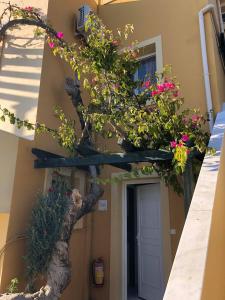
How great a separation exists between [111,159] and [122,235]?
10.5ft

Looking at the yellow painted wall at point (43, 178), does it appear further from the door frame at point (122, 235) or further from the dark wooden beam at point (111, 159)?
the door frame at point (122, 235)

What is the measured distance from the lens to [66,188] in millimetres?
6379

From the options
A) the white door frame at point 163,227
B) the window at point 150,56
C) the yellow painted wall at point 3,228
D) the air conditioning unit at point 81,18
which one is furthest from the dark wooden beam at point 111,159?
the air conditioning unit at point 81,18

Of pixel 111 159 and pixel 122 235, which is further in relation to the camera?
pixel 122 235

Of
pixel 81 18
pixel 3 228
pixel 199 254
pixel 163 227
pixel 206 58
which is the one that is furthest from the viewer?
pixel 81 18

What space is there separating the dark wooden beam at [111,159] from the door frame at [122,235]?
93.2 inches

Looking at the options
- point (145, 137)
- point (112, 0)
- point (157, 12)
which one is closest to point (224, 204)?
point (145, 137)

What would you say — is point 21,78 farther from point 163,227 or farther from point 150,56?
point 163,227

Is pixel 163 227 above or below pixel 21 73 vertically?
below

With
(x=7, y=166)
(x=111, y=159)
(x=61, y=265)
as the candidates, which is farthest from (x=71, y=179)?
(x=61, y=265)

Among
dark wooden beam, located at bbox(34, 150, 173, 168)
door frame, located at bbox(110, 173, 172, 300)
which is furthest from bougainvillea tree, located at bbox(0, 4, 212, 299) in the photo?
door frame, located at bbox(110, 173, 172, 300)

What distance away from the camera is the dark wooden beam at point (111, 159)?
16.3 feet

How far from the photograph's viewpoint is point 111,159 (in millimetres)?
5379

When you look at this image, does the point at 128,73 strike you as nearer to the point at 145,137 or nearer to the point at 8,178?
the point at 145,137
